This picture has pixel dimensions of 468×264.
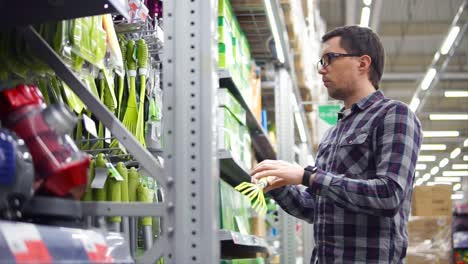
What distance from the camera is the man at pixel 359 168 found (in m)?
2.36

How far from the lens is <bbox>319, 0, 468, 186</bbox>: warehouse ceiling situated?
43.9 ft

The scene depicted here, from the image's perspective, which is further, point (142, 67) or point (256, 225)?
point (256, 225)

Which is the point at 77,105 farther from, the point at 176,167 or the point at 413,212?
the point at 413,212

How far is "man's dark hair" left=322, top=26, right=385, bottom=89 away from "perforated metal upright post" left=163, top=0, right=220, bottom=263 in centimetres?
83

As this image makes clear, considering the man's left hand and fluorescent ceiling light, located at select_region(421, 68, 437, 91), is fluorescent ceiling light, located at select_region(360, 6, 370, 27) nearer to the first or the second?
fluorescent ceiling light, located at select_region(421, 68, 437, 91)

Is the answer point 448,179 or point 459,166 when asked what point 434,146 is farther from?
point 448,179

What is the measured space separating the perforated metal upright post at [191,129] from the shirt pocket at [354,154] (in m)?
0.70

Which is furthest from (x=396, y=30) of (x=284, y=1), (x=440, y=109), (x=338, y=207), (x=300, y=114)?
(x=338, y=207)

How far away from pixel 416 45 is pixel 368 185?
13803mm

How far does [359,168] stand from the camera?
2504 millimetres

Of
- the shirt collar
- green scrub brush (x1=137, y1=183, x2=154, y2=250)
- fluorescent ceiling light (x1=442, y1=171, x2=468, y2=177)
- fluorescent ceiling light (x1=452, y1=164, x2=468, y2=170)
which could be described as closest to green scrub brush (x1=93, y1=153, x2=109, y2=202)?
green scrub brush (x1=137, y1=183, x2=154, y2=250)

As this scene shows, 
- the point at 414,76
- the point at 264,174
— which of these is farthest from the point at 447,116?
the point at 264,174

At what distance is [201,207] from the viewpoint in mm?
1854

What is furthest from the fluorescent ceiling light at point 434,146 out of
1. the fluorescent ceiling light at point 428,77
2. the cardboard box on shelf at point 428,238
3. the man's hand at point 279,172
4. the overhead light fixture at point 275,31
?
the man's hand at point 279,172
